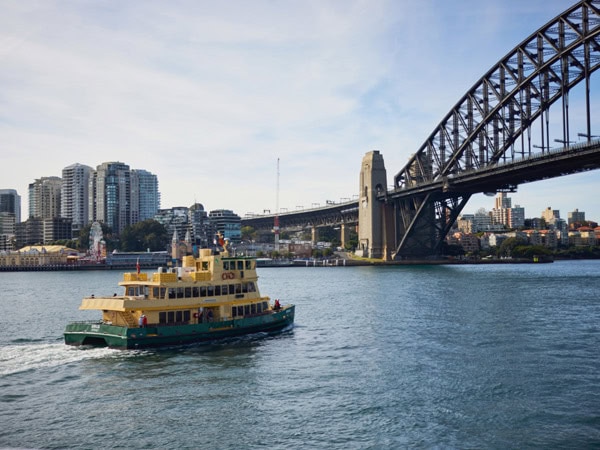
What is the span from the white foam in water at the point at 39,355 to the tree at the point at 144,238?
13224 cm

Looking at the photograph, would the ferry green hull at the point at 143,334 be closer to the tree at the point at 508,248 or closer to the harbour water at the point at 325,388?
the harbour water at the point at 325,388

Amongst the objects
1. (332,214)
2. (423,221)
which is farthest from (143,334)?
(332,214)

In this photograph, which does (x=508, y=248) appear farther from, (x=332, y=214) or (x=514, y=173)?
(x=514, y=173)

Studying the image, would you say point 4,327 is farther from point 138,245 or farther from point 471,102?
point 138,245

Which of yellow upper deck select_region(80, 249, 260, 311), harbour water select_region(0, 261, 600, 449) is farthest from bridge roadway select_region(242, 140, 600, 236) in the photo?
yellow upper deck select_region(80, 249, 260, 311)

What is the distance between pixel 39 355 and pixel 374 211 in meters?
104

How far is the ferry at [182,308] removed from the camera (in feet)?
98.4

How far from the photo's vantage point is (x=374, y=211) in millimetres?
128375

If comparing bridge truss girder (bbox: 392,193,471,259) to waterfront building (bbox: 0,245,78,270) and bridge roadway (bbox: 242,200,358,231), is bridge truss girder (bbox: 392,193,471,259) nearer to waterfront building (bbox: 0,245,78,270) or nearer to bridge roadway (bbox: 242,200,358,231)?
bridge roadway (bbox: 242,200,358,231)

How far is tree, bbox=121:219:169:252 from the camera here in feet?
531

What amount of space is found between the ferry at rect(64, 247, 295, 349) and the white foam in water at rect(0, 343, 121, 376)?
0.82 metres

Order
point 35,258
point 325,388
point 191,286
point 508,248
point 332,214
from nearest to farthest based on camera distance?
point 325,388, point 191,286, point 35,258, point 508,248, point 332,214

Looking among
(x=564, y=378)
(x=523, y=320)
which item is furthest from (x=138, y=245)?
→ (x=564, y=378)

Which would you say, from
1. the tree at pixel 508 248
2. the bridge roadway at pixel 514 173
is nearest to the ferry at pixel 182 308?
the bridge roadway at pixel 514 173
